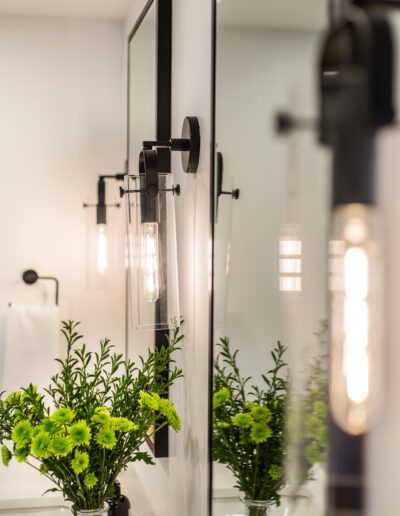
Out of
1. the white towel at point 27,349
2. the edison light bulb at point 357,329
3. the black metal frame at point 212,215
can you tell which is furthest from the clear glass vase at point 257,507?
the white towel at point 27,349

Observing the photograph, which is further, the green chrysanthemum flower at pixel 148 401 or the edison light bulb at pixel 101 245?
the edison light bulb at pixel 101 245

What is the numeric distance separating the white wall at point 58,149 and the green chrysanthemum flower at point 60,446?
1177mm

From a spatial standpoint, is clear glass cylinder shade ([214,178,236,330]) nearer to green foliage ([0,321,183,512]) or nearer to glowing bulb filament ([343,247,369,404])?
green foliage ([0,321,183,512])

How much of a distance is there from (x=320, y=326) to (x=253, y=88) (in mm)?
358

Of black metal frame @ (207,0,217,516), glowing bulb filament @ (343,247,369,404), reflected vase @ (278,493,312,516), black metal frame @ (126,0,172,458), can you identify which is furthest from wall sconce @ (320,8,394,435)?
black metal frame @ (126,0,172,458)

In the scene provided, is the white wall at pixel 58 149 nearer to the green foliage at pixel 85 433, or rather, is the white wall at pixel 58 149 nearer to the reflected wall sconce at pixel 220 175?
the green foliage at pixel 85 433

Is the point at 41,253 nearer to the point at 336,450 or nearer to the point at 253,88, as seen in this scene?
the point at 253,88

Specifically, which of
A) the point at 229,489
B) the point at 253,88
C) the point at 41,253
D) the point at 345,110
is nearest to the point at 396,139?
the point at 345,110

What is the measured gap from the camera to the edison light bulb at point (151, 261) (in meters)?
1.54

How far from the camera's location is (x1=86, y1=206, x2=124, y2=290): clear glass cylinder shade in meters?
2.64

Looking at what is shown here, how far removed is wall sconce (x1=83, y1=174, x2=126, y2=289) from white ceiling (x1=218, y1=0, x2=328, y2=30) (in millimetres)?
1567

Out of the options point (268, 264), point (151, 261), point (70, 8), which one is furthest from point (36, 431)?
point (70, 8)

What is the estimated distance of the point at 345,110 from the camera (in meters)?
0.54

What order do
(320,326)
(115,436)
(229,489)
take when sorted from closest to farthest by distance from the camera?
(320,326) < (229,489) < (115,436)
